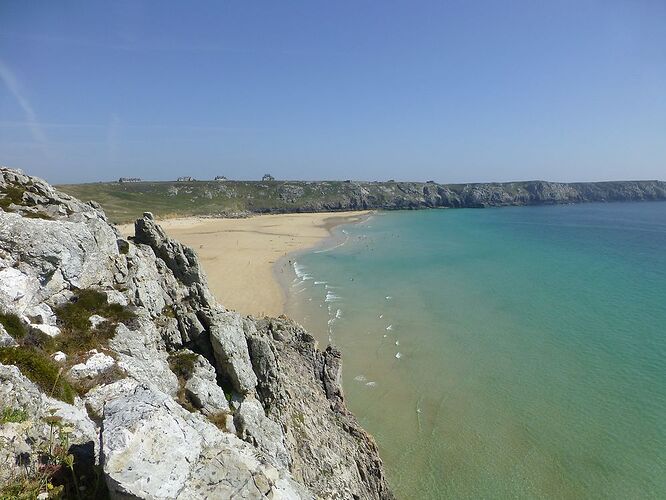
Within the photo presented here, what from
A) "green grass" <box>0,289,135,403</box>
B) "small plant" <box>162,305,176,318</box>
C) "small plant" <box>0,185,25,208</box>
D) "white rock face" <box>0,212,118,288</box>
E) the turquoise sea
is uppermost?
"small plant" <box>0,185,25,208</box>

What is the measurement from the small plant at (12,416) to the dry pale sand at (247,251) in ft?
84.8

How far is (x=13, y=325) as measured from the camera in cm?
895

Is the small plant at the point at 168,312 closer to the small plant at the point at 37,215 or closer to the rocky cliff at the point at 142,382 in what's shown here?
the rocky cliff at the point at 142,382

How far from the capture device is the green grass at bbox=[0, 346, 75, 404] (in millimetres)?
7723

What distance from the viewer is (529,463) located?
17.4 meters

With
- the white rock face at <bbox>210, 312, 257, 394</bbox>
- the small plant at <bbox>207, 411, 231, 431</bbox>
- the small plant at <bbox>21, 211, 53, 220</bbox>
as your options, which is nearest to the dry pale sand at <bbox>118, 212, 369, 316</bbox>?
the white rock face at <bbox>210, 312, 257, 394</bbox>

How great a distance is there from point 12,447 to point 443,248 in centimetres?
6988

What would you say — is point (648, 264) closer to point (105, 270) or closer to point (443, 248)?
point (443, 248)

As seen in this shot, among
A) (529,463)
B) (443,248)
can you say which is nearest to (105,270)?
(529,463)

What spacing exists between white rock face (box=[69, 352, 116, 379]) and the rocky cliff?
32 millimetres

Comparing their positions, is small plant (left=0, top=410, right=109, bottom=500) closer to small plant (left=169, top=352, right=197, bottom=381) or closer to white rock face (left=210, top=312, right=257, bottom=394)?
small plant (left=169, top=352, right=197, bottom=381)

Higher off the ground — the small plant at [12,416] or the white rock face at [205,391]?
the small plant at [12,416]

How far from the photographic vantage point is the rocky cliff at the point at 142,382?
20.1ft

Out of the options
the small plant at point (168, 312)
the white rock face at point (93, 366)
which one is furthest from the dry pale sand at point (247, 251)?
the white rock face at point (93, 366)
